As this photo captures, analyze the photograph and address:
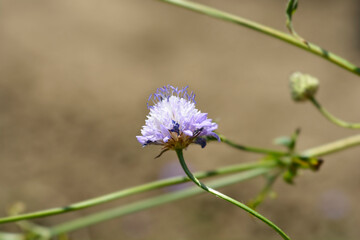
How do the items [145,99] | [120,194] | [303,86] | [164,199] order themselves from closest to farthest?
[120,194]
[303,86]
[164,199]
[145,99]

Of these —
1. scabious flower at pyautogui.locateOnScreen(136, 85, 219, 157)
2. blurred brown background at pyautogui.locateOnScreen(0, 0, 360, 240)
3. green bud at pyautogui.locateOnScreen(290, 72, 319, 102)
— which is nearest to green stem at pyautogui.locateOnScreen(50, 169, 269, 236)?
green bud at pyautogui.locateOnScreen(290, 72, 319, 102)

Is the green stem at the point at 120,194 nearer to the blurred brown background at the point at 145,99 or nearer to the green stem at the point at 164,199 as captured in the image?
the green stem at the point at 164,199

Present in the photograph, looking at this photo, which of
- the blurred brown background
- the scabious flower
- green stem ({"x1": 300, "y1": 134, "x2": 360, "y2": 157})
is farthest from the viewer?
the blurred brown background

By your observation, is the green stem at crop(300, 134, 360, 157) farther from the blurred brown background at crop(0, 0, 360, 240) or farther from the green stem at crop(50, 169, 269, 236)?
the blurred brown background at crop(0, 0, 360, 240)

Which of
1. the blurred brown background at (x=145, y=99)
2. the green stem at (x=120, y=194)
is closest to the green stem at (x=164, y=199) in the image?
the green stem at (x=120, y=194)

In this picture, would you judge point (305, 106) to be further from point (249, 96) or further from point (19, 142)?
point (19, 142)

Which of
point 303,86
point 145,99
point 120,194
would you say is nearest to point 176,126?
point 120,194

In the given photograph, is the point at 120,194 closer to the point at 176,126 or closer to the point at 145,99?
the point at 176,126
